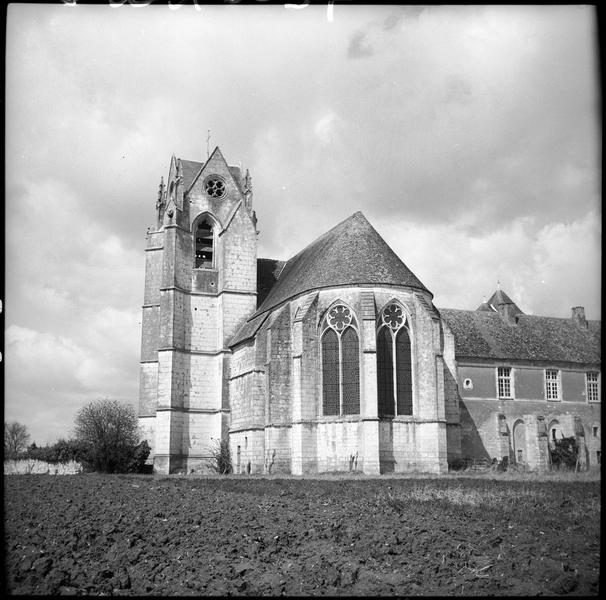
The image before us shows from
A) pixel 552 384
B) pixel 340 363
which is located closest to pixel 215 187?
pixel 340 363

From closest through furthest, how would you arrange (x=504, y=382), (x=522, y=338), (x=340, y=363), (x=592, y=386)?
(x=340, y=363) → (x=504, y=382) → (x=592, y=386) → (x=522, y=338)

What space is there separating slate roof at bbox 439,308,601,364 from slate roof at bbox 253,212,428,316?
8308 millimetres

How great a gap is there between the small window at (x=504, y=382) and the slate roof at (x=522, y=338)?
0.78m

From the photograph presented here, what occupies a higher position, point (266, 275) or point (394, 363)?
point (266, 275)

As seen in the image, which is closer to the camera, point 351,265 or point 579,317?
point 351,265

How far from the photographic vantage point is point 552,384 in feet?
133

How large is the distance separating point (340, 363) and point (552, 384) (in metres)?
16.1

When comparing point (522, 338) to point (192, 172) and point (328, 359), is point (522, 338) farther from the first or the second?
point (192, 172)

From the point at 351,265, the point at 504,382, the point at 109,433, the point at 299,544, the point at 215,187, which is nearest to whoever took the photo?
the point at 299,544

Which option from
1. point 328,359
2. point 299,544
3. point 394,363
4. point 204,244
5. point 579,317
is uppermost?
point 204,244

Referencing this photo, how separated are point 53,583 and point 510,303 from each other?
38.5m

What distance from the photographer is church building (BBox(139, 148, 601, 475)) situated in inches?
1222

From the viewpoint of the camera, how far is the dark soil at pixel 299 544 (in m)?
10.1

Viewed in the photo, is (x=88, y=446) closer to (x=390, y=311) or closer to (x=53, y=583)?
(x=390, y=311)
